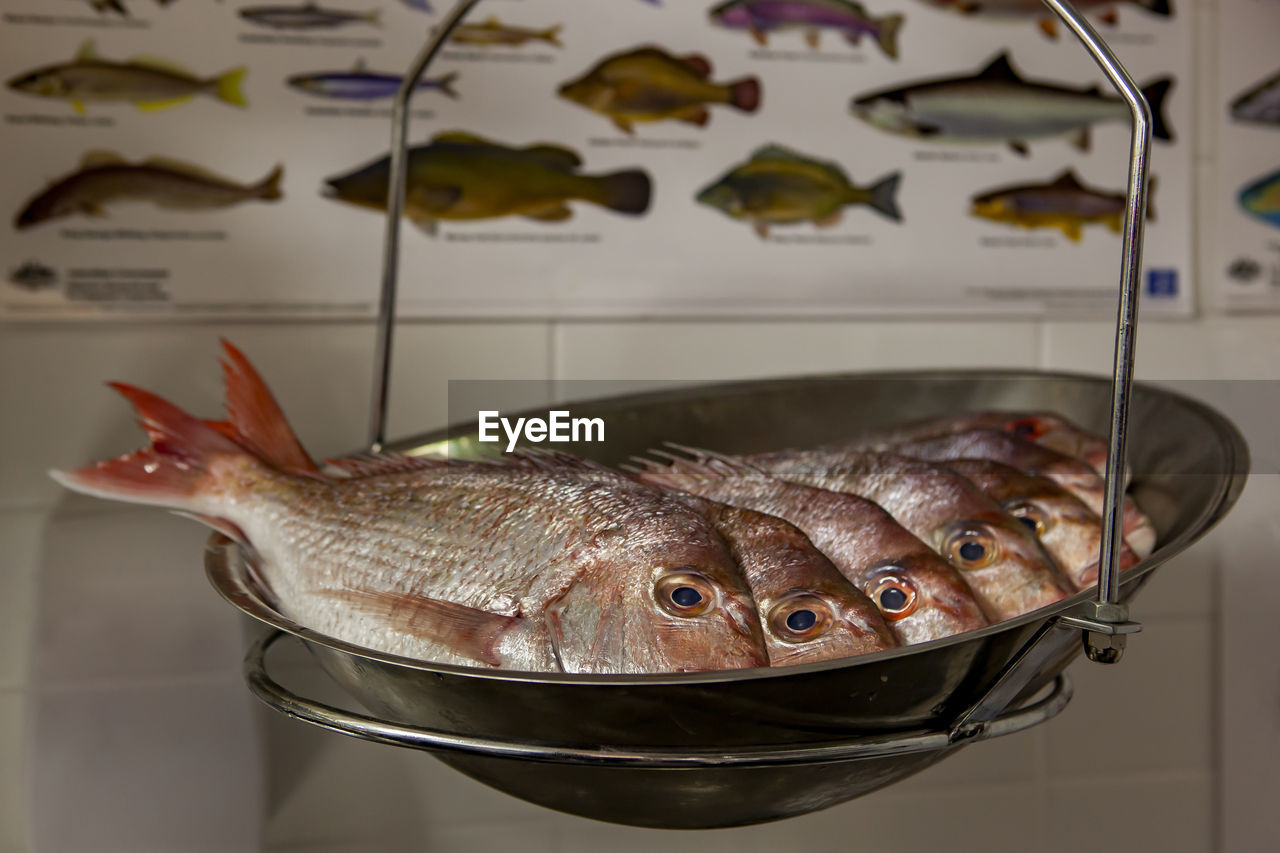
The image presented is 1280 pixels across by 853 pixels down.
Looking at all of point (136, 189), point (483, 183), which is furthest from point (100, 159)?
point (483, 183)

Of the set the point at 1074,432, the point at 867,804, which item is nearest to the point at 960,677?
the point at 1074,432

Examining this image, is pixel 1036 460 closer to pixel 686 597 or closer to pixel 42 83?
pixel 686 597

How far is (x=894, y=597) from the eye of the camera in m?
0.44

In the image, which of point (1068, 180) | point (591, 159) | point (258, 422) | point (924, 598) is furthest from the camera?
point (1068, 180)

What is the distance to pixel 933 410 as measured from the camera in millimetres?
736

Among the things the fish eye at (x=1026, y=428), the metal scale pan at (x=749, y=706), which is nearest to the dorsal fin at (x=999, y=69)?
the fish eye at (x=1026, y=428)

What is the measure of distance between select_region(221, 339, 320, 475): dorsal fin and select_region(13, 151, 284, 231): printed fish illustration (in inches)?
13.8

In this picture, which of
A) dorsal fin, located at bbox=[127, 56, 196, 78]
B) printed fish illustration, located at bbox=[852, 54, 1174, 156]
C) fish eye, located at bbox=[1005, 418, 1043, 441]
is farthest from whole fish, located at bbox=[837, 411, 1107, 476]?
dorsal fin, located at bbox=[127, 56, 196, 78]

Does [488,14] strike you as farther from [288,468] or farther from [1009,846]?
[1009,846]

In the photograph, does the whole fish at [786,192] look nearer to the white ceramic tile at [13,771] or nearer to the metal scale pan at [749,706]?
the metal scale pan at [749,706]

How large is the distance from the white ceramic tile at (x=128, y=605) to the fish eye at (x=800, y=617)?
1.99ft

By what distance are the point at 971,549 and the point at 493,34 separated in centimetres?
65

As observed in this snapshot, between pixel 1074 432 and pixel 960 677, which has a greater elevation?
pixel 1074 432

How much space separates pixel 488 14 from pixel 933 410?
1.75 feet
